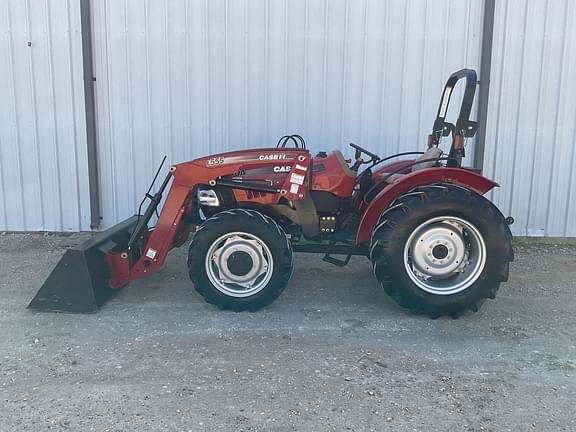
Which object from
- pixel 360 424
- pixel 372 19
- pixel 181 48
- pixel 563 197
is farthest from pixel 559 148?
pixel 360 424

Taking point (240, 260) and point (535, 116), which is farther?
point (535, 116)

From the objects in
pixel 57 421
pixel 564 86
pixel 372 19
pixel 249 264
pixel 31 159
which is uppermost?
pixel 372 19

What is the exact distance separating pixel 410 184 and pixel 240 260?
1368 mm

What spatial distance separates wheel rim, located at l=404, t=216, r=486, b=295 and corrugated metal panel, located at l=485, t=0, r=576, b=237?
8.29ft

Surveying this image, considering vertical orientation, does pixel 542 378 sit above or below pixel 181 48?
below

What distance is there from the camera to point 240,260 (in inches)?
168

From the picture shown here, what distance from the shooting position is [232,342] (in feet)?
12.8

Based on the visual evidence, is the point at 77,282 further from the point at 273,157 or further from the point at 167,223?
the point at 273,157

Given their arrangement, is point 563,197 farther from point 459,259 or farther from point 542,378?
point 542,378

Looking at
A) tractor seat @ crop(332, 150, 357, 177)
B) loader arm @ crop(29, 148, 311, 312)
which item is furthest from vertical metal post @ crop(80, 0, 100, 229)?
tractor seat @ crop(332, 150, 357, 177)

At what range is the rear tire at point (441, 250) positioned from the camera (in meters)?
4.08

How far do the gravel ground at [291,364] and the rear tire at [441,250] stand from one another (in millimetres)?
221

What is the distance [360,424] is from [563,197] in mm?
4648

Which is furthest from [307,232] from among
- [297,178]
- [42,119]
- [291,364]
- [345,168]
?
[42,119]
